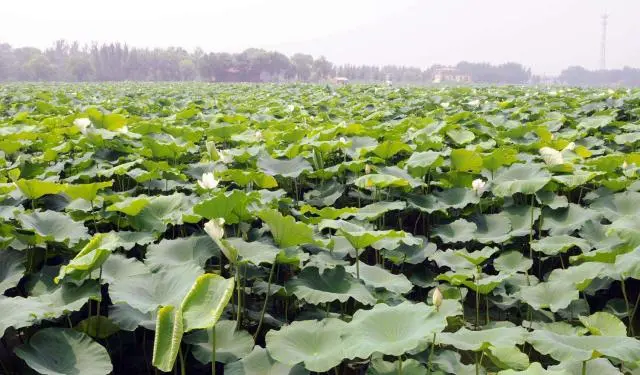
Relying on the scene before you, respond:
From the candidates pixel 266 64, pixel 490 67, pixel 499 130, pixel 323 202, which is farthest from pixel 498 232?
pixel 490 67

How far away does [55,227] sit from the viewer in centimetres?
204

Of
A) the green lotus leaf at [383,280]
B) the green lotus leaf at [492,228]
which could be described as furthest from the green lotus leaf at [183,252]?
the green lotus leaf at [492,228]

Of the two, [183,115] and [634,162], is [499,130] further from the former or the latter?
[183,115]

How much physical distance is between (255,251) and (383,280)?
51 cm

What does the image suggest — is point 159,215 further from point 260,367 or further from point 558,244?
point 558,244

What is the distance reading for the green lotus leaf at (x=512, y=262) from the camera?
2225mm

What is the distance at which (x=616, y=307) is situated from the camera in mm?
2105

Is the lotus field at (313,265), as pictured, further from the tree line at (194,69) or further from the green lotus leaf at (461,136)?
the tree line at (194,69)

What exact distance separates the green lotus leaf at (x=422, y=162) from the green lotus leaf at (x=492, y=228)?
38 cm

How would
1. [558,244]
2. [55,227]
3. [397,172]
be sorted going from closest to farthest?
[55,227], [558,244], [397,172]

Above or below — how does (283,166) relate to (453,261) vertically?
above

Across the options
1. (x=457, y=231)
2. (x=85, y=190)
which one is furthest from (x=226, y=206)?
(x=457, y=231)

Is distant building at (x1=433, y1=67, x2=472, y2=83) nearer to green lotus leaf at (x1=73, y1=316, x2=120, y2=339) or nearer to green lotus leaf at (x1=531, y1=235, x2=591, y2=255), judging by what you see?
green lotus leaf at (x1=531, y1=235, x2=591, y2=255)

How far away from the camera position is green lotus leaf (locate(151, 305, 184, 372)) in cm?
117
